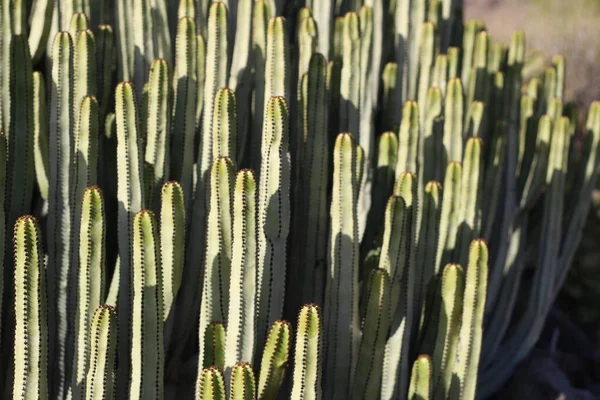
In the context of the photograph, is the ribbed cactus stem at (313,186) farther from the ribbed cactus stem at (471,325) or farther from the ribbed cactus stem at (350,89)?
the ribbed cactus stem at (471,325)

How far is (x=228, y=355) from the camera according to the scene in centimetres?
228

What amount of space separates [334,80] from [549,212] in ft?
4.03

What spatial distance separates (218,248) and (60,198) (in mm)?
567

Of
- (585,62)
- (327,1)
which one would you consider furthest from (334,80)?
(585,62)

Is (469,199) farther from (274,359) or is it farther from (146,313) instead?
(146,313)

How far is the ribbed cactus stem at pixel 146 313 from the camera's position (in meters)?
2.18

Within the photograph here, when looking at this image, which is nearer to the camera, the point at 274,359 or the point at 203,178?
the point at 274,359

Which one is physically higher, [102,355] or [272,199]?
[272,199]

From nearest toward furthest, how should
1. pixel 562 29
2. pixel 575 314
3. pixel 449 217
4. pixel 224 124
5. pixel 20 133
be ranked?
pixel 224 124, pixel 20 133, pixel 449 217, pixel 575 314, pixel 562 29

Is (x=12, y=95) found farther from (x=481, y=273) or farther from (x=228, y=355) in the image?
(x=481, y=273)

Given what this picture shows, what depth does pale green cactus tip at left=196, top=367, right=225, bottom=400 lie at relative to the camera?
1996 millimetres

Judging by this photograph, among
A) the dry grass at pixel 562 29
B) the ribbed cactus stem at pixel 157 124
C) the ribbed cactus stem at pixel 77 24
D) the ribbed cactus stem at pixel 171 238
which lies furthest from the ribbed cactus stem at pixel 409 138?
the dry grass at pixel 562 29

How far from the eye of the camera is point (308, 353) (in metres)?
2.16

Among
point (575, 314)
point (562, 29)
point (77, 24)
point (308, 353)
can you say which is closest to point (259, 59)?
point (77, 24)
